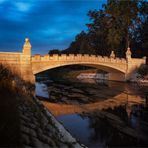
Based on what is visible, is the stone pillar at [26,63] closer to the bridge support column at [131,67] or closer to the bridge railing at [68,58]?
the bridge railing at [68,58]

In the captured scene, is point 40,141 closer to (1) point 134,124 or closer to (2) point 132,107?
(1) point 134,124

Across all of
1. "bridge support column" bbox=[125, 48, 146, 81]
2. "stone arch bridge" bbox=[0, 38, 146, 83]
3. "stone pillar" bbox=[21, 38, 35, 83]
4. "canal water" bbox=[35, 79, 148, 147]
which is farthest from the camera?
"bridge support column" bbox=[125, 48, 146, 81]

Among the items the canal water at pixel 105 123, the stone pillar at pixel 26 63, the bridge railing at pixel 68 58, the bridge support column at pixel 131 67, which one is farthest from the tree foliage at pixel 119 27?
the canal water at pixel 105 123

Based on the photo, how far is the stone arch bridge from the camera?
29562mm

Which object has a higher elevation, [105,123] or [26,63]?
[26,63]

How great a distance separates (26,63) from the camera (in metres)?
30.5

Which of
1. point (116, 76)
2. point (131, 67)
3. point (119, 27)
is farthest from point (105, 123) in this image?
point (119, 27)

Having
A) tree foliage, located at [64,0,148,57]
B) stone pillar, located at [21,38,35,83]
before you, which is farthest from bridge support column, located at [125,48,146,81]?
stone pillar, located at [21,38,35,83]

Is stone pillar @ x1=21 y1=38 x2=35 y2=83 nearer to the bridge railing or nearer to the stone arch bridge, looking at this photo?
the stone arch bridge

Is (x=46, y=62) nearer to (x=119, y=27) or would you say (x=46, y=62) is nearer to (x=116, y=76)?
(x=116, y=76)

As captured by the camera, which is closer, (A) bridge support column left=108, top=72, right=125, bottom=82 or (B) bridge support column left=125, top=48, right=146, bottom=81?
(B) bridge support column left=125, top=48, right=146, bottom=81

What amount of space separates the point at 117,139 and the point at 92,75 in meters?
46.8

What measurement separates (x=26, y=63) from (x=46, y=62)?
3.33 meters

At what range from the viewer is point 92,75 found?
58.0 m
